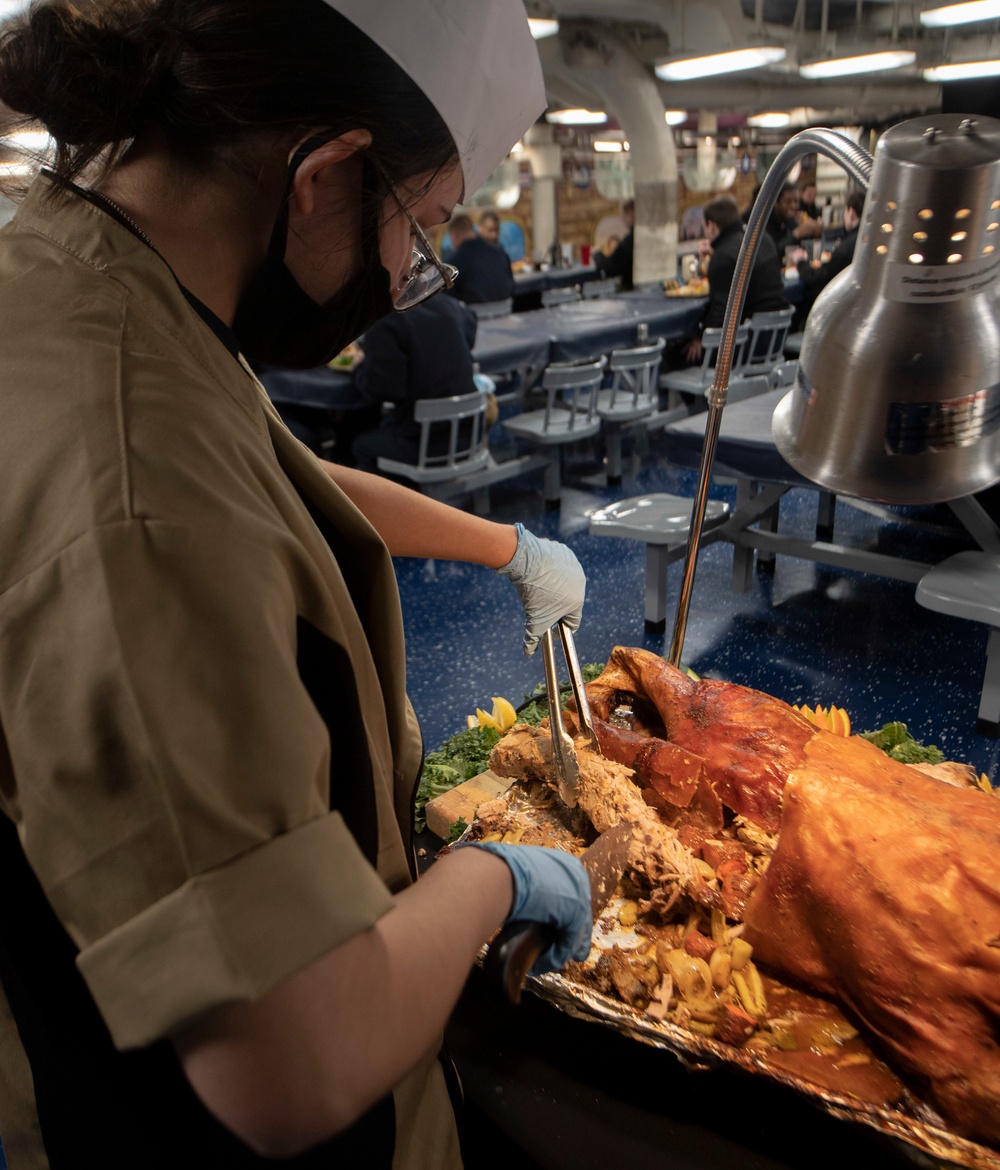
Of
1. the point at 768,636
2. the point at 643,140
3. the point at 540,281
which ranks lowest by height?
the point at 768,636

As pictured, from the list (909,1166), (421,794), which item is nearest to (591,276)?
(421,794)

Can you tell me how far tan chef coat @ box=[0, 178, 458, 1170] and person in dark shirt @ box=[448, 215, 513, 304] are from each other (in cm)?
856

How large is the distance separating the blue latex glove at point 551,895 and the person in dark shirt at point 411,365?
4.38 metres

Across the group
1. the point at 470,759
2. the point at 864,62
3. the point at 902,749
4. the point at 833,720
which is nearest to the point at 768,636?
the point at 902,749

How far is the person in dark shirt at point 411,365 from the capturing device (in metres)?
5.04

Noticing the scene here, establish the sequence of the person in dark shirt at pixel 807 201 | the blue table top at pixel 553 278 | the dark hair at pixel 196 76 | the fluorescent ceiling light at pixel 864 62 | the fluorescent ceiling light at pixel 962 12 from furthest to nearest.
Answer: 1. the blue table top at pixel 553 278
2. the person in dark shirt at pixel 807 201
3. the fluorescent ceiling light at pixel 864 62
4. the fluorescent ceiling light at pixel 962 12
5. the dark hair at pixel 196 76

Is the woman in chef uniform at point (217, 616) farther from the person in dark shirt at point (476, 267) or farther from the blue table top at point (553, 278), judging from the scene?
the blue table top at point (553, 278)

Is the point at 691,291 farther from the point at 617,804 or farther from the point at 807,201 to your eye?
the point at 617,804

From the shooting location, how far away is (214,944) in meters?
0.57

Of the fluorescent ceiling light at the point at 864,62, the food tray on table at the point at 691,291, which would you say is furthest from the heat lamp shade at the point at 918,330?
the fluorescent ceiling light at the point at 864,62

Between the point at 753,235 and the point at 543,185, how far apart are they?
17.8 metres

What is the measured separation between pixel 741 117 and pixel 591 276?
11.0 meters

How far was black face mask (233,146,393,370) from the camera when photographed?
0.86 meters

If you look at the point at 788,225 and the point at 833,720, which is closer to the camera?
the point at 833,720
